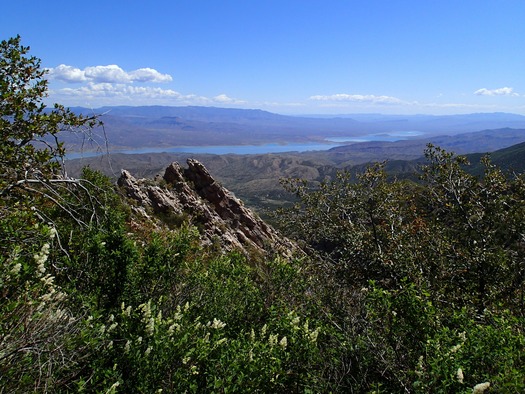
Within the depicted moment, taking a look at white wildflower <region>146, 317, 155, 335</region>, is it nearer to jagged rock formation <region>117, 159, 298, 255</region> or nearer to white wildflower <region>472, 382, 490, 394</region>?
white wildflower <region>472, 382, 490, 394</region>

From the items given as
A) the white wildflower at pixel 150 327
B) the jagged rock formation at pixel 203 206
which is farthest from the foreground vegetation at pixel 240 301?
the jagged rock formation at pixel 203 206

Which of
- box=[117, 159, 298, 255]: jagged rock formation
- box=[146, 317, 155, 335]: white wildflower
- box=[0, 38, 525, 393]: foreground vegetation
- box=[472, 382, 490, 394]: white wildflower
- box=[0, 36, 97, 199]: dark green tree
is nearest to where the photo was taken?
box=[472, 382, 490, 394]: white wildflower

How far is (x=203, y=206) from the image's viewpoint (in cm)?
3591

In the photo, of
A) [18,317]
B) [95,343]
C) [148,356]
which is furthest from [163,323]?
[18,317]

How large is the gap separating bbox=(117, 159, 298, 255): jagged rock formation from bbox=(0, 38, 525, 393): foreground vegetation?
16.0 metres

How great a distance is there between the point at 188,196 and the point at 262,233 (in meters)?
9.36

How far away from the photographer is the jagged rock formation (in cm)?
3169

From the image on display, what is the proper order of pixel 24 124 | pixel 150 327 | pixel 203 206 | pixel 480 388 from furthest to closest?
1. pixel 203 206
2. pixel 24 124
3. pixel 150 327
4. pixel 480 388

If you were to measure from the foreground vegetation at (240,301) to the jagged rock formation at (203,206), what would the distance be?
52.5 feet

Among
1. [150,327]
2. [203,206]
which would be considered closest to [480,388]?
[150,327]

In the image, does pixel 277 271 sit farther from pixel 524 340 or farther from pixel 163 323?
pixel 524 340

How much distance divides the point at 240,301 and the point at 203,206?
27.2m

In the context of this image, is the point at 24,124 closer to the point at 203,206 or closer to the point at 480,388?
the point at 480,388

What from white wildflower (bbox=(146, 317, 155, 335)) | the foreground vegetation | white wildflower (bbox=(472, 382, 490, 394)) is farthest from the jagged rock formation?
white wildflower (bbox=(472, 382, 490, 394))
